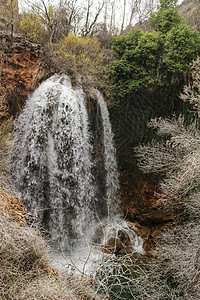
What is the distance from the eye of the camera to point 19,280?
2.58 metres

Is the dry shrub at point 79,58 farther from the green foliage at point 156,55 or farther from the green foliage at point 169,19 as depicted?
the green foliage at point 169,19

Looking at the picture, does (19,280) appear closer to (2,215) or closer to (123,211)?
(2,215)

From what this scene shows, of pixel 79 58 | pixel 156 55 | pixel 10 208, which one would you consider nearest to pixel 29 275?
pixel 10 208

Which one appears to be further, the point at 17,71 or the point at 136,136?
the point at 136,136

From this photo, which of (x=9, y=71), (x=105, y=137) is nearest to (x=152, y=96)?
(x=105, y=137)

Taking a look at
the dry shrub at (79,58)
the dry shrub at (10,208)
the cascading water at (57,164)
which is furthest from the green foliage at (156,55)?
the dry shrub at (10,208)

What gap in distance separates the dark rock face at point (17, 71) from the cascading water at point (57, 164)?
334 millimetres

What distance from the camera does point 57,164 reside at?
18.4ft

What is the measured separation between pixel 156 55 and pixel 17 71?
5.19m

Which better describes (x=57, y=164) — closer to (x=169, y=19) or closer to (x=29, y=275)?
(x=29, y=275)

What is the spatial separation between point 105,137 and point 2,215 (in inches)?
192

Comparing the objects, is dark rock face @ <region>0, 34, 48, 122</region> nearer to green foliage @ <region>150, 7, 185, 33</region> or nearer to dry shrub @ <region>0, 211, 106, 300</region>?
dry shrub @ <region>0, 211, 106, 300</region>

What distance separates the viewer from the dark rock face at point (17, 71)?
602 centimetres

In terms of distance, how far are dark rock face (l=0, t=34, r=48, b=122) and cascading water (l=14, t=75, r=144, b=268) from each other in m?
0.33
